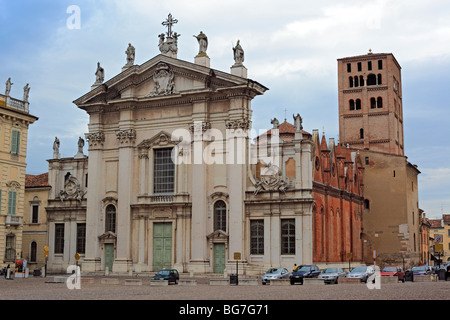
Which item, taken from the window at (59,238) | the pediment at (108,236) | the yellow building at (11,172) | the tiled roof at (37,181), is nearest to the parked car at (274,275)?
the pediment at (108,236)

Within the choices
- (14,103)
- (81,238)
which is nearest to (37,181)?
(81,238)

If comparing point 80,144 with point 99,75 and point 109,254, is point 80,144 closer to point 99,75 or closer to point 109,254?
point 99,75

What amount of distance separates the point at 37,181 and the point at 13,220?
34.0 ft

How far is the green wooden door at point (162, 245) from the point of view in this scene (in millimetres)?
44938

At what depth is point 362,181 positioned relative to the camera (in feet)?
210

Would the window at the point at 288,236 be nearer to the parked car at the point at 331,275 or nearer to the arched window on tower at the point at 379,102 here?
the parked car at the point at 331,275

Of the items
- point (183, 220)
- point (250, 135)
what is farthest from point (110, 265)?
point (250, 135)

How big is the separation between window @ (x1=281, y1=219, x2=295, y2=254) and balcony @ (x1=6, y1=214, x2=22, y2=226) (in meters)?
20.3

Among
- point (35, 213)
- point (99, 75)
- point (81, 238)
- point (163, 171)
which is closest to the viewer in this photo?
point (163, 171)

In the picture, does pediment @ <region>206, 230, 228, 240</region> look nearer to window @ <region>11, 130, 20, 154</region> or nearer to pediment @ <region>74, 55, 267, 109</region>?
pediment @ <region>74, 55, 267, 109</region>

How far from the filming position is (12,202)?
47.2 meters

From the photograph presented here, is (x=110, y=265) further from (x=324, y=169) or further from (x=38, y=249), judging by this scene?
(x=324, y=169)

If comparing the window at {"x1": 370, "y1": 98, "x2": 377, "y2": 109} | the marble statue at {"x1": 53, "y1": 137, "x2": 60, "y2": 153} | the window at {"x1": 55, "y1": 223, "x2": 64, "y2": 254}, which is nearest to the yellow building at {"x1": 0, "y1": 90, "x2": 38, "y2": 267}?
the window at {"x1": 55, "y1": 223, "x2": 64, "y2": 254}
